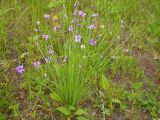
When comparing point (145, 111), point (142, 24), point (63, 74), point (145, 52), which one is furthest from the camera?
point (142, 24)

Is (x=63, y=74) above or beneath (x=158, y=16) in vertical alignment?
beneath

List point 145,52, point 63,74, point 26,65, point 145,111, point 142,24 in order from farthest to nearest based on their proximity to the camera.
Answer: point 142,24, point 145,52, point 26,65, point 145,111, point 63,74

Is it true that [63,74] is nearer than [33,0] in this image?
Yes

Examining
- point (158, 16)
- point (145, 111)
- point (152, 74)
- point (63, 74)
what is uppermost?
point (158, 16)

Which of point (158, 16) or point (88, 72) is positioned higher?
point (158, 16)

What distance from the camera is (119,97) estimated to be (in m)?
2.66

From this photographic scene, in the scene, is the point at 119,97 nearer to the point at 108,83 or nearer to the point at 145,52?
the point at 108,83

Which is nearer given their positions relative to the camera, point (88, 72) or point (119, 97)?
point (88, 72)

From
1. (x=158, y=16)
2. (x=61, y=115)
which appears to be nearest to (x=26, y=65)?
(x=61, y=115)

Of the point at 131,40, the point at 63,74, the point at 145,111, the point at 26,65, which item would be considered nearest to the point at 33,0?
the point at 26,65

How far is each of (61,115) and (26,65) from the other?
26.9 inches

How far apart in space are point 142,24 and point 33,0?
1.16 meters

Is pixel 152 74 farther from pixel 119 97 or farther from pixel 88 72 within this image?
pixel 88 72

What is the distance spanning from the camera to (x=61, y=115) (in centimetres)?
250
